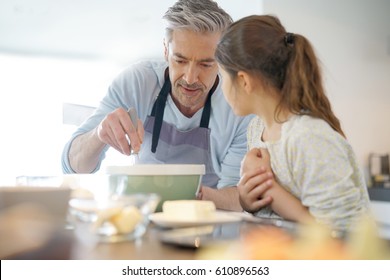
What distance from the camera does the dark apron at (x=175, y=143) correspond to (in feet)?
2.88

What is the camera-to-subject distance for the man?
0.90m

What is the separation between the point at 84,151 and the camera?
93cm

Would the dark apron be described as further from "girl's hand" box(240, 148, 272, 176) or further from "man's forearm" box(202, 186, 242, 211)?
"girl's hand" box(240, 148, 272, 176)

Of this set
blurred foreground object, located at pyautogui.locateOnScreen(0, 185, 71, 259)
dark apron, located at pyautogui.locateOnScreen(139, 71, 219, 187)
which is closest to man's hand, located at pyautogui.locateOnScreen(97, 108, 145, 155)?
dark apron, located at pyautogui.locateOnScreen(139, 71, 219, 187)

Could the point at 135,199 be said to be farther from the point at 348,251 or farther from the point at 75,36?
the point at 75,36

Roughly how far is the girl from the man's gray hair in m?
0.17

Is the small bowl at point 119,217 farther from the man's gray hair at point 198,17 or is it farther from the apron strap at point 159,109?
the man's gray hair at point 198,17

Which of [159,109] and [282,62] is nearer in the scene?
[282,62]

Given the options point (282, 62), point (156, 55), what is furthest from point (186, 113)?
point (282, 62)

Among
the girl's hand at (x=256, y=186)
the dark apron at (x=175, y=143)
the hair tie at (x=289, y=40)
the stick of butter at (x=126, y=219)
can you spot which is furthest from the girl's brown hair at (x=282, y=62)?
the stick of butter at (x=126, y=219)

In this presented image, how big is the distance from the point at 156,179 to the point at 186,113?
39 cm

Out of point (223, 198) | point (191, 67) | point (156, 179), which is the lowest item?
point (223, 198)

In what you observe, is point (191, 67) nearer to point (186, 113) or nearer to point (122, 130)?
point (186, 113)
